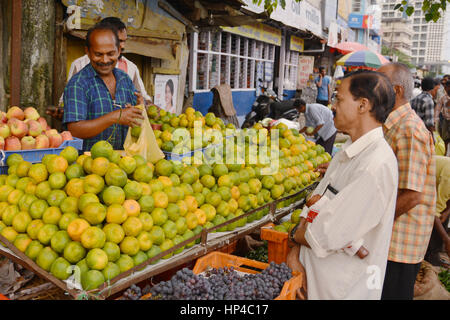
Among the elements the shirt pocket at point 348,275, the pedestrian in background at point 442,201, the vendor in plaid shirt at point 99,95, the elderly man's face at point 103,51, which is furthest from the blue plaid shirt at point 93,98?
the pedestrian in background at point 442,201

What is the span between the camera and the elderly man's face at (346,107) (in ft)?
6.96

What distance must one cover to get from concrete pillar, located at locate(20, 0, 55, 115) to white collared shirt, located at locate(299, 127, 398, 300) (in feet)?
12.8

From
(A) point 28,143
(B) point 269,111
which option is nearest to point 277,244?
(A) point 28,143

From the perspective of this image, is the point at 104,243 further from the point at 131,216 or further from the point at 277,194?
the point at 277,194

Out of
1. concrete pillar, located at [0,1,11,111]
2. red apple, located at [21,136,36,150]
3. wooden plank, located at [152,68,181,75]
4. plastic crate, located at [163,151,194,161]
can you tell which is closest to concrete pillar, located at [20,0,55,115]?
concrete pillar, located at [0,1,11,111]

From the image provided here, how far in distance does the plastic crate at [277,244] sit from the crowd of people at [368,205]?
0.28m

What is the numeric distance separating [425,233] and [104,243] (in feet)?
6.79

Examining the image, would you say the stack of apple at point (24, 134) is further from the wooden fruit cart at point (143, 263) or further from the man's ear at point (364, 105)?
the man's ear at point (364, 105)

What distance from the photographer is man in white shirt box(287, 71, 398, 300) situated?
1936 mm

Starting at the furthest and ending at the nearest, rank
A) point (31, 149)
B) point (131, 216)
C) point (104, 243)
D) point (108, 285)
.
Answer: point (31, 149) < point (131, 216) < point (104, 243) < point (108, 285)

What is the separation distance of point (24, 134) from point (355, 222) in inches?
108

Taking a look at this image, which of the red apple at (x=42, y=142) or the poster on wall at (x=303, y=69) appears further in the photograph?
the poster on wall at (x=303, y=69)

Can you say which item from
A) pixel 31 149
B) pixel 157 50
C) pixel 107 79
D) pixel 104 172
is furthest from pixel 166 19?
pixel 104 172
